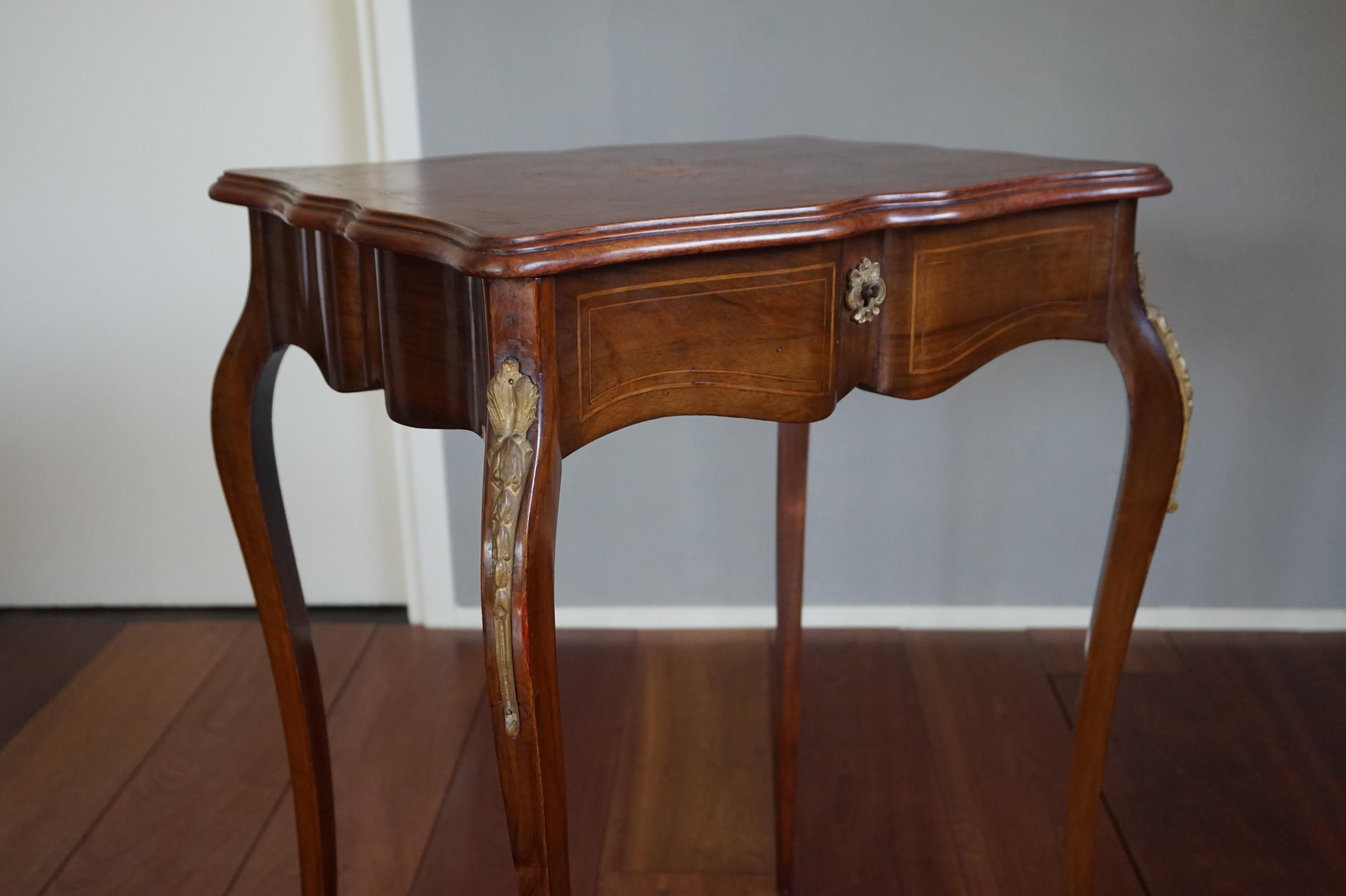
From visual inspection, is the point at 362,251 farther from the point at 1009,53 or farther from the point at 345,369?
the point at 1009,53

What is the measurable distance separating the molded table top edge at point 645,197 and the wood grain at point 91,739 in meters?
0.94

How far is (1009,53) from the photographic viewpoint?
171 centimetres

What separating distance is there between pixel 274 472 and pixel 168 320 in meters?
1.07

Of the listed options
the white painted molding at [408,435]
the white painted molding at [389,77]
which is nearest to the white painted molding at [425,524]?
the white painted molding at [408,435]

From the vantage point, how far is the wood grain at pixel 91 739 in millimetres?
1432

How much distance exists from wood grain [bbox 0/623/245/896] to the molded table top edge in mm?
939

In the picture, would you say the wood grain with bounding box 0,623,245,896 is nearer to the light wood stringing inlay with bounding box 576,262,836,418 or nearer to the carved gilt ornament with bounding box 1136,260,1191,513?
the light wood stringing inlay with bounding box 576,262,836,418

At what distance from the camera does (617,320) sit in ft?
2.34

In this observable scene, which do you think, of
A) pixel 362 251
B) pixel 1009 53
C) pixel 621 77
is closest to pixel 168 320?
pixel 621 77

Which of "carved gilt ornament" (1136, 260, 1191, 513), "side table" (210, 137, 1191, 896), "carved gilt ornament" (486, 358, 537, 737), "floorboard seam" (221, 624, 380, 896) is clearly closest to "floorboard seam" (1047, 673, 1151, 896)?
"side table" (210, 137, 1191, 896)

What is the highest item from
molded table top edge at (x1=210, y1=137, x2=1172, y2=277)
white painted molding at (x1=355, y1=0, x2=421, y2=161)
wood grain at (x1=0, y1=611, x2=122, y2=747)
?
white painted molding at (x1=355, y1=0, x2=421, y2=161)

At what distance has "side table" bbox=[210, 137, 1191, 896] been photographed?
0.67 metres

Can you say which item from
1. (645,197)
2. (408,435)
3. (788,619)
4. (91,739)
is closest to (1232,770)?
(788,619)

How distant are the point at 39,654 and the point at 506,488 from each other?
5.42 ft
